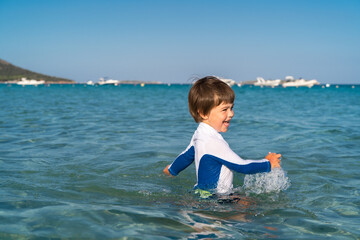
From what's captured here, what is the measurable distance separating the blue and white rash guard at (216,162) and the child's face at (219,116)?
0.07m

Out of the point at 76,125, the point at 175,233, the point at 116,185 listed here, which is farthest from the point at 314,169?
the point at 76,125

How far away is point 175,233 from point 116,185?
1.94 m

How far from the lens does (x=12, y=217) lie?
2.95 meters

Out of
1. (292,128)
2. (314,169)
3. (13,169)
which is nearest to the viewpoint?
(13,169)

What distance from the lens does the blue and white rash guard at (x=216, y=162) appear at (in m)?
3.36

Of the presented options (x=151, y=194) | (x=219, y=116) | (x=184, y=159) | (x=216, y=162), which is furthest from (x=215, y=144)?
(x=151, y=194)

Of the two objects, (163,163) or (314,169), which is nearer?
(314,169)

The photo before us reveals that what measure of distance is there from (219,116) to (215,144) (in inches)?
12.0

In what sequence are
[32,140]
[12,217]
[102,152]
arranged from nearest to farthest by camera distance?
[12,217] < [102,152] < [32,140]

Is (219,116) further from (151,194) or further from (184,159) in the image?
(151,194)

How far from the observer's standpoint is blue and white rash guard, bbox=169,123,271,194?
3.36m

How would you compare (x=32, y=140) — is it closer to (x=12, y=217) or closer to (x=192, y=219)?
(x=12, y=217)

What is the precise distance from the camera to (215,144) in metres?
3.39

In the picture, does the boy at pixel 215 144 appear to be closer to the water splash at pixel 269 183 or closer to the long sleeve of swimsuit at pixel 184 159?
the long sleeve of swimsuit at pixel 184 159
